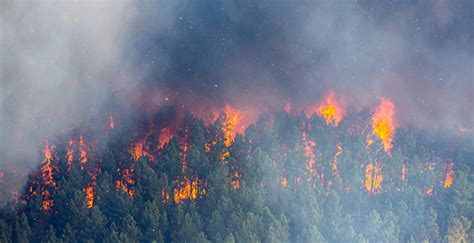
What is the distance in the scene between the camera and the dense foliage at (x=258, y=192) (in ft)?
137

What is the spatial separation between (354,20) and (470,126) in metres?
18.6

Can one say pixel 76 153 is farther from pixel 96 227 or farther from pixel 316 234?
pixel 316 234

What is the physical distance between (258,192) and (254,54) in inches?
1132

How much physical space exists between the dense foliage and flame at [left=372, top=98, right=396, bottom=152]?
13.8 feet

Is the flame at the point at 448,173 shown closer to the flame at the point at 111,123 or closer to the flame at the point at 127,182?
the flame at the point at 127,182

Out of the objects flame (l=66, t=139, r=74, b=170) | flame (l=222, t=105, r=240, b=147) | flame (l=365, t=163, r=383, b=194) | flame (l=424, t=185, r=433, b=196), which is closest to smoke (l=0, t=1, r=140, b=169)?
flame (l=66, t=139, r=74, b=170)

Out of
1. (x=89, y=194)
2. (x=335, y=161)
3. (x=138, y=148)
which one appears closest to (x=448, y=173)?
(x=335, y=161)

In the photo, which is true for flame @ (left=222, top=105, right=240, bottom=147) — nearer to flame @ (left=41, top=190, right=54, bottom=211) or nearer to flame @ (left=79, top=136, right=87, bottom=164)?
flame @ (left=79, top=136, right=87, bottom=164)

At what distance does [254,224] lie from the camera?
4225 centimetres

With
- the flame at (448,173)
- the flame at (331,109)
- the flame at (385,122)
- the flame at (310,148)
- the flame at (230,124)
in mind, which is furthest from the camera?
the flame at (331,109)

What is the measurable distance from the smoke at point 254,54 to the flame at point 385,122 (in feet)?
3.64

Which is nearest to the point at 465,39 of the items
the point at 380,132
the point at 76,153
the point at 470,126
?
the point at 470,126

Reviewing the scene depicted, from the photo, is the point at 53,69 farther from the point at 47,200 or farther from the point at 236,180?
the point at 236,180

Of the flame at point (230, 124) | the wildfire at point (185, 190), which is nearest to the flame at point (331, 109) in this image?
the flame at point (230, 124)
